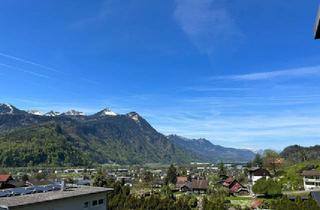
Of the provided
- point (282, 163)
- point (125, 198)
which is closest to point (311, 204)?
point (125, 198)

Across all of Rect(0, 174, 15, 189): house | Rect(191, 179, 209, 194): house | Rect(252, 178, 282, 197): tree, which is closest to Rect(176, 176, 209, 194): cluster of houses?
Rect(191, 179, 209, 194): house

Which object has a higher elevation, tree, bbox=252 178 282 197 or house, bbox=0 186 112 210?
house, bbox=0 186 112 210

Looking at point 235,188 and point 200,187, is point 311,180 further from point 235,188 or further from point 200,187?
point 200,187

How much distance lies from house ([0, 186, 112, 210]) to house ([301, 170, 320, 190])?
241ft

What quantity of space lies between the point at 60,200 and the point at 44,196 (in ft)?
3.76

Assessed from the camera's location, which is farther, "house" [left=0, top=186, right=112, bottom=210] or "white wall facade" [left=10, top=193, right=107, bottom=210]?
"white wall facade" [left=10, top=193, right=107, bottom=210]

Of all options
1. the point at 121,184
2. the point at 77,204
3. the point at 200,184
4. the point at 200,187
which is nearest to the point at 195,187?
the point at 200,187

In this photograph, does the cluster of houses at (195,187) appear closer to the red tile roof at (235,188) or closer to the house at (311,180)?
the red tile roof at (235,188)

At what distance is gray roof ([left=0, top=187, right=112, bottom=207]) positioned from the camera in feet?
77.0

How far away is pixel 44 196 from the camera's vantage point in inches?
1027

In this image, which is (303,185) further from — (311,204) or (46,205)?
(46,205)

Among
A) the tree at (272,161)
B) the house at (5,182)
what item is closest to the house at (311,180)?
the tree at (272,161)

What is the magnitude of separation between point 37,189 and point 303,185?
3293 inches

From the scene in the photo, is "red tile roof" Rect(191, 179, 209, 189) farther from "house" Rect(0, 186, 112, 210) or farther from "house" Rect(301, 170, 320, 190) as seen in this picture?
"house" Rect(0, 186, 112, 210)
